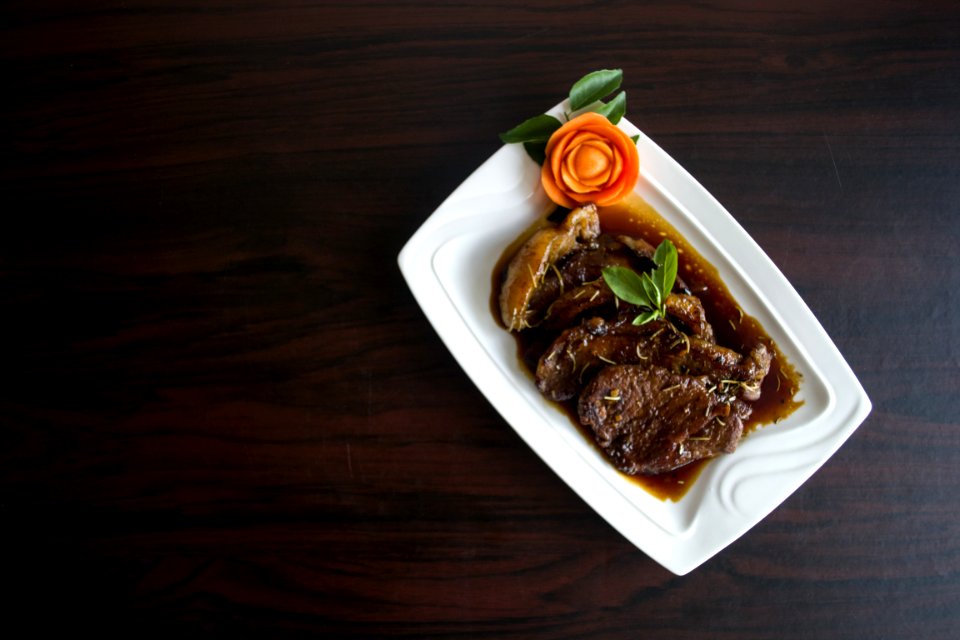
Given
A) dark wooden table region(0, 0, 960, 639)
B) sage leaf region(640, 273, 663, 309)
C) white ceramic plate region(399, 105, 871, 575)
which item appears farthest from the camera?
dark wooden table region(0, 0, 960, 639)

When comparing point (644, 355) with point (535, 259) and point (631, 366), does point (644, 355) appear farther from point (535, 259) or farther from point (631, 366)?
Result: point (535, 259)

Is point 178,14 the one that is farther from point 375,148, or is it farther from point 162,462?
point 162,462

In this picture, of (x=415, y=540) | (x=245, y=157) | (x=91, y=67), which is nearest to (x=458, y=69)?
(x=245, y=157)

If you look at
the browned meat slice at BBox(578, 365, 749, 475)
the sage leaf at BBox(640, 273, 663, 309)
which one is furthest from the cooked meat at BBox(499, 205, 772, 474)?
the sage leaf at BBox(640, 273, 663, 309)

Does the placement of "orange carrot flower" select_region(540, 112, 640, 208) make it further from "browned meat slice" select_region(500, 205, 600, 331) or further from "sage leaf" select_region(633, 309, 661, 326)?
"sage leaf" select_region(633, 309, 661, 326)

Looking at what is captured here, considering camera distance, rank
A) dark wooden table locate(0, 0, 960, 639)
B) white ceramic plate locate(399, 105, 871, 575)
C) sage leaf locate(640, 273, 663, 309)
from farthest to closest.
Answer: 1. dark wooden table locate(0, 0, 960, 639)
2. white ceramic plate locate(399, 105, 871, 575)
3. sage leaf locate(640, 273, 663, 309)

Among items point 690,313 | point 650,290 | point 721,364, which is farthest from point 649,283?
point 721,364
